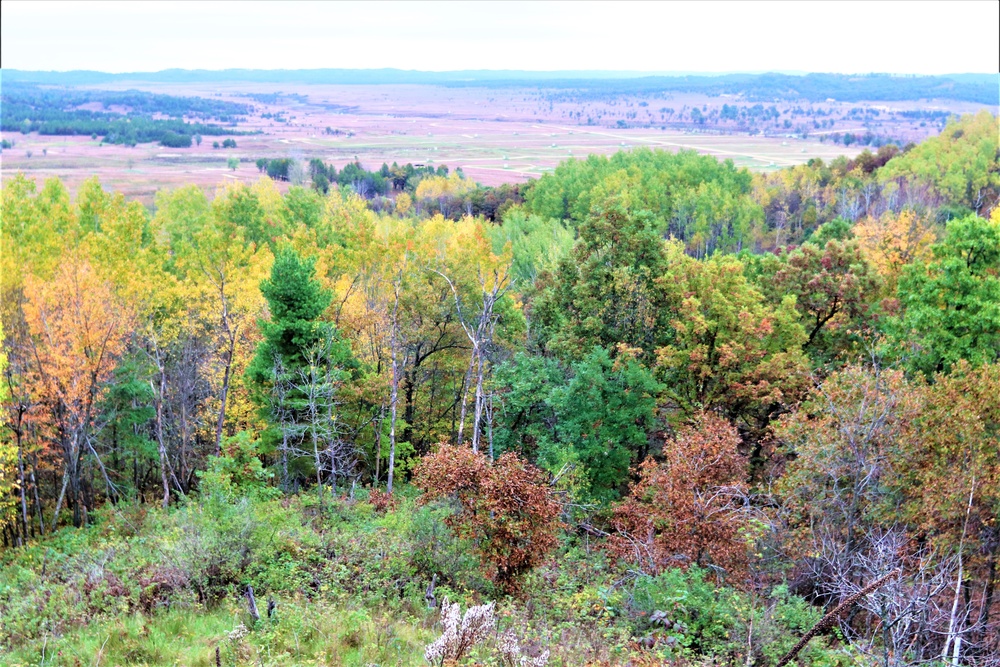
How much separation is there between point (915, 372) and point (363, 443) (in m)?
19.2

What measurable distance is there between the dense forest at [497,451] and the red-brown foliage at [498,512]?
2.3 inches

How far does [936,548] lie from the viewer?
15.0 metres

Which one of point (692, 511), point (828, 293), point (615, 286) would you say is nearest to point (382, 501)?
point (692, 511)

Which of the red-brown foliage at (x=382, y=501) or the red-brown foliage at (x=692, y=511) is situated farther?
the red-brown foliage at (x=382, y=501)

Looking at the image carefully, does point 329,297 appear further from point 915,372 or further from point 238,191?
point 238,191

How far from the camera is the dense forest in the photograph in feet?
41.4

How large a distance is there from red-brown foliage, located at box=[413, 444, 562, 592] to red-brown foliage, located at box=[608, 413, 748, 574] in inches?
117

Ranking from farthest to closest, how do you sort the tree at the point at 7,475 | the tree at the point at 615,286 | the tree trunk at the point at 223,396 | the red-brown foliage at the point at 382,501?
the tree at the point at 615,286 < the tree trunk at the point at 223,396 < the red-brown foliage at the point at 382,501 < the tree at the point at 7,475

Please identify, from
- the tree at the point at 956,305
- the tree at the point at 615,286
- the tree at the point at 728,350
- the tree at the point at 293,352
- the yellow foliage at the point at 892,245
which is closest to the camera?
the tree at the point at 956,305

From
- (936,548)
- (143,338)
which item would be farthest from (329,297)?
(936,548)

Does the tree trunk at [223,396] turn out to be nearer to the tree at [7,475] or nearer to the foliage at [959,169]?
the tree at [7,475]

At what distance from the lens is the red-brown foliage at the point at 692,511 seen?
52.5 feet

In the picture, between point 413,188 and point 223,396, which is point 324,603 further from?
point 413,188

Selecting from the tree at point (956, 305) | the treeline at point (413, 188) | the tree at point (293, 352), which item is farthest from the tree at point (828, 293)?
the treeline at point (413, 188)
